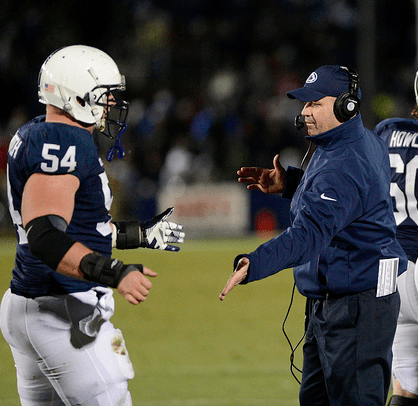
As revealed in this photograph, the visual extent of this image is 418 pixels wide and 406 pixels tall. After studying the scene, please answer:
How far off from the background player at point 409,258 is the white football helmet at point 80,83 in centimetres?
175

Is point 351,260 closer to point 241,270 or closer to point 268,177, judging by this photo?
point 241,270

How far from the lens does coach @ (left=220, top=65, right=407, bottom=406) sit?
130 inches

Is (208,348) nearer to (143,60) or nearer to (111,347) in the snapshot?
(111,347)

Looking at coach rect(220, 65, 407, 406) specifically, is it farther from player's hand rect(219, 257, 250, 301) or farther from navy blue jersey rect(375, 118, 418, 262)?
navy blue jersey rect(375, 118, 418, 262)

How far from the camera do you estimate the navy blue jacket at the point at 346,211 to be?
3135mm

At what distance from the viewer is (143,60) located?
57.2 feet

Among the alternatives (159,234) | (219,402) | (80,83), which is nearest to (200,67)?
(219,402)

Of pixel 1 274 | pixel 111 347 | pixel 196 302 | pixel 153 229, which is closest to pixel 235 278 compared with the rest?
pixel 111 347

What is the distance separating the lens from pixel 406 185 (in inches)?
165

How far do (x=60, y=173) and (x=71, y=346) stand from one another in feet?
2.26

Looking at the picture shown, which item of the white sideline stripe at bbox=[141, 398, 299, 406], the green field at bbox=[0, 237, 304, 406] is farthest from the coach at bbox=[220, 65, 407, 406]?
the green field at bbox=[0, 237, 304, 406]

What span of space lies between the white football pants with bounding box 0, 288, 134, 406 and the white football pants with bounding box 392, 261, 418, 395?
1.74 m

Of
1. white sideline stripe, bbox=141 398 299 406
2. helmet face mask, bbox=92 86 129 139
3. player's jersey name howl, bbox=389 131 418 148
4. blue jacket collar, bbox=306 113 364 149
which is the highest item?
helmet face mask, bbox=92 86 129 139

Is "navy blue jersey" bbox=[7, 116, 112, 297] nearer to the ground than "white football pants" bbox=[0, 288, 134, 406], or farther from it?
farther from it
